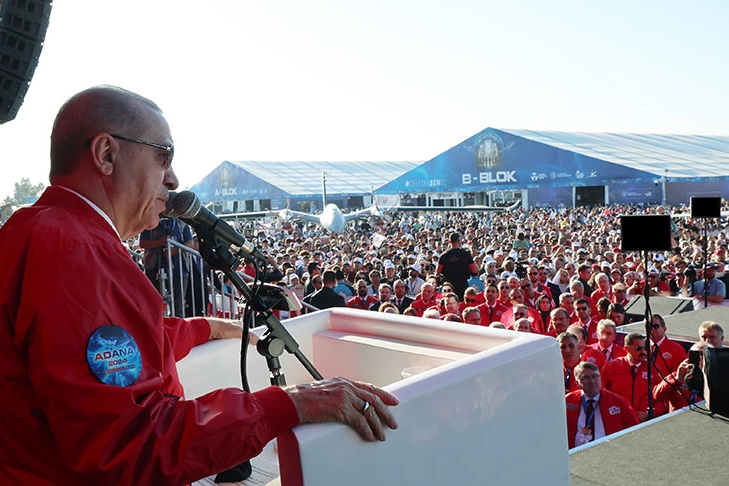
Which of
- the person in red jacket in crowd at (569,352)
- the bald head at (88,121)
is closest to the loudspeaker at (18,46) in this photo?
the bald head at (88,121)

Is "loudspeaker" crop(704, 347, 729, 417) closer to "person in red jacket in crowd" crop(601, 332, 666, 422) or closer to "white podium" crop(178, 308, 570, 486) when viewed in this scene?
"white podium" crop(178, 308, 570, 486)

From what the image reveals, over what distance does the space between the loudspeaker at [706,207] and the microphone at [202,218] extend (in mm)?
8274

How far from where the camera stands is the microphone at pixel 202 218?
1.63 m

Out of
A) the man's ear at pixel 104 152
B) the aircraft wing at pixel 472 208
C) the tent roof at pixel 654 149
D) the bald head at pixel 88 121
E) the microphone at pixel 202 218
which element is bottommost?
the microphone at pixel 202 218

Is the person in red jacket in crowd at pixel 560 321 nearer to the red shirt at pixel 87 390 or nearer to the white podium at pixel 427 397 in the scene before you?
the white podium at pixel 427 397

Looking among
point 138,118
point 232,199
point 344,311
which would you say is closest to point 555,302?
Result: point 344,311

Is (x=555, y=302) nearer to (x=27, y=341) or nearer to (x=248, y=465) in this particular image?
(x=248, y=465)

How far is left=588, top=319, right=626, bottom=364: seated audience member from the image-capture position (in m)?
7.16

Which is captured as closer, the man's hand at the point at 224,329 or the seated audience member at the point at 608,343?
the man's hand at the point at 224,329

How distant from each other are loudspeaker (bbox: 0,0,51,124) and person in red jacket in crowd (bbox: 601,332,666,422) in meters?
5.71

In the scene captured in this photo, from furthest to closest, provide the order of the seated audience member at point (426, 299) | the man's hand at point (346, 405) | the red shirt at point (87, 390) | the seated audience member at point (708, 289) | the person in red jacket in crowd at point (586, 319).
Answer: the seated audience member at point (426, 299), the seated audience member at point (708, 289), the person in red jacket in crowd at point (586, 319), the man's hand at point (346, 405), the red shirt at point (87, 390)

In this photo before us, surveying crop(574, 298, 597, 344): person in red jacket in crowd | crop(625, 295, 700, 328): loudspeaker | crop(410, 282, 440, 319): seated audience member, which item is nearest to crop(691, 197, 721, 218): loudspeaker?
crop(625, 295, 700, 328): loudspeaker

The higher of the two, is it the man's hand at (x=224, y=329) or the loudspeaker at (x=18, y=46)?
the loudspeaker at (x=18, y=46)

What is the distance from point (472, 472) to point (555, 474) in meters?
0.37
